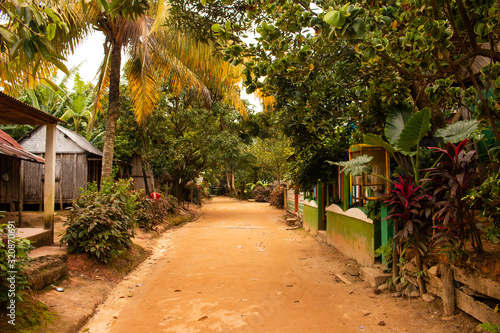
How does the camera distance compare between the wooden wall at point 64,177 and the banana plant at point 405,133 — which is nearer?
the banana plant at point 405,133

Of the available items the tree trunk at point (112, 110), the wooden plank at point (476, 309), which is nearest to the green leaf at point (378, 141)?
the wooden plank at point (476, 309)

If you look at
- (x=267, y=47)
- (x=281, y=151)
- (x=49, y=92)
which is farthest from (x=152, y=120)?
(x=267, y=47)

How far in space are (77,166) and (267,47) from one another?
A: 427 inches

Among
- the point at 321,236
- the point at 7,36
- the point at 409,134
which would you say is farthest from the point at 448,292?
the point at 321,236

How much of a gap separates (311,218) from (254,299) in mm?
6513

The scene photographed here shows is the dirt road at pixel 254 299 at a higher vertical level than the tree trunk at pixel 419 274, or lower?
lower

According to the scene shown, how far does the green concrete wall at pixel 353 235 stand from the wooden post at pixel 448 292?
6.29 ft

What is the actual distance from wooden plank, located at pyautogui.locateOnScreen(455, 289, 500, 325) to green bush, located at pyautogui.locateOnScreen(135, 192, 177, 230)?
8.01 m

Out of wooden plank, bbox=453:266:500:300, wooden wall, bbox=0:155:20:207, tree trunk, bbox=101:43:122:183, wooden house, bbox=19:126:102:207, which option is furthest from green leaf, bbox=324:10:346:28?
wooden house, bbox=19:126:102:207

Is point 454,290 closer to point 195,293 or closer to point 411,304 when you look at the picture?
point 411,304

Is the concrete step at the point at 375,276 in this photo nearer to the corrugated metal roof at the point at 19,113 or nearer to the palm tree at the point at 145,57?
the palm tree at the point at 145,57

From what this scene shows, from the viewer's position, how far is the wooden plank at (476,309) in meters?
3.13

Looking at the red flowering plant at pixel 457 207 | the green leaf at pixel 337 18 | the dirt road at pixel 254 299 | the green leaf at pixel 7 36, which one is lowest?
the dirt road at pixel 254 299

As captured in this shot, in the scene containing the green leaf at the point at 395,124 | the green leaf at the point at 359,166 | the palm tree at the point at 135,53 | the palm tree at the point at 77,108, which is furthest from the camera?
the palm tree at the point at 77,108
